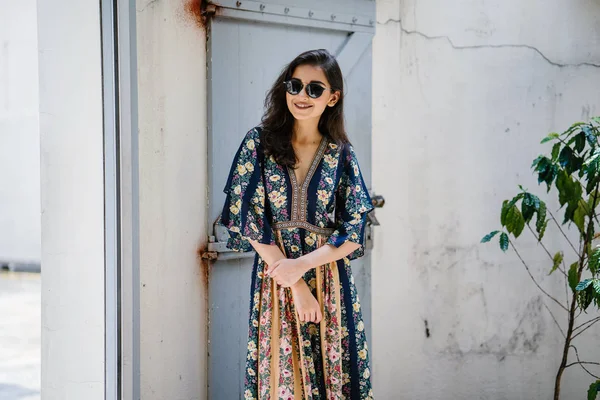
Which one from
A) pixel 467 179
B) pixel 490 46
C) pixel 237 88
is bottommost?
pixel 467 179

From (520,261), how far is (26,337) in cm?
310

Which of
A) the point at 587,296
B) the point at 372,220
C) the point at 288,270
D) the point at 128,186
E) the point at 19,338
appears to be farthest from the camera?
the point at 19,338

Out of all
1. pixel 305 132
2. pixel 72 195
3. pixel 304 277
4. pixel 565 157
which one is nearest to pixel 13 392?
pixel 72 195

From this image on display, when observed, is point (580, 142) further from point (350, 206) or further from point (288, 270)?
point (288, 270)

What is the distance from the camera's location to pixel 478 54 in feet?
11.8

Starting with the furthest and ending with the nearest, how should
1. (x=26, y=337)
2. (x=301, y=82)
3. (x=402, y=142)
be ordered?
(x=26, y=337) < (x=402, y=142) < (x=301, y=82)

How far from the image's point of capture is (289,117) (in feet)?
8.21

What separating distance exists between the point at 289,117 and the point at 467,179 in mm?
1464

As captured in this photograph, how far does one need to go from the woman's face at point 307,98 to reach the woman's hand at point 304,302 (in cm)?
58

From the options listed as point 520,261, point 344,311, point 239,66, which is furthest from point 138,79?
point 520,261

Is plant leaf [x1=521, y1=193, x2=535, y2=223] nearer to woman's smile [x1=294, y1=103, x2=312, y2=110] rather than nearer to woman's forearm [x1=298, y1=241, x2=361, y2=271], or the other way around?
woman's forearm [x1=298, y1=241, x2=361, y2=271]

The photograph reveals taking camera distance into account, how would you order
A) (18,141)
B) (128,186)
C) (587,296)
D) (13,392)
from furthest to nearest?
(18,141)
(13,392)
(587,296)
(128,186)

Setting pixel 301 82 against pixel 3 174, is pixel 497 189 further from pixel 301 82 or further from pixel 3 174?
pixel 3 174

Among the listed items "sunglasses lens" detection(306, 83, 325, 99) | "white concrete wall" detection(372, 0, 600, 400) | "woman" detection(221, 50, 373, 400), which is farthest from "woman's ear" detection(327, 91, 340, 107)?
"white concrete wall" detection(372, 0, 600, 400)
